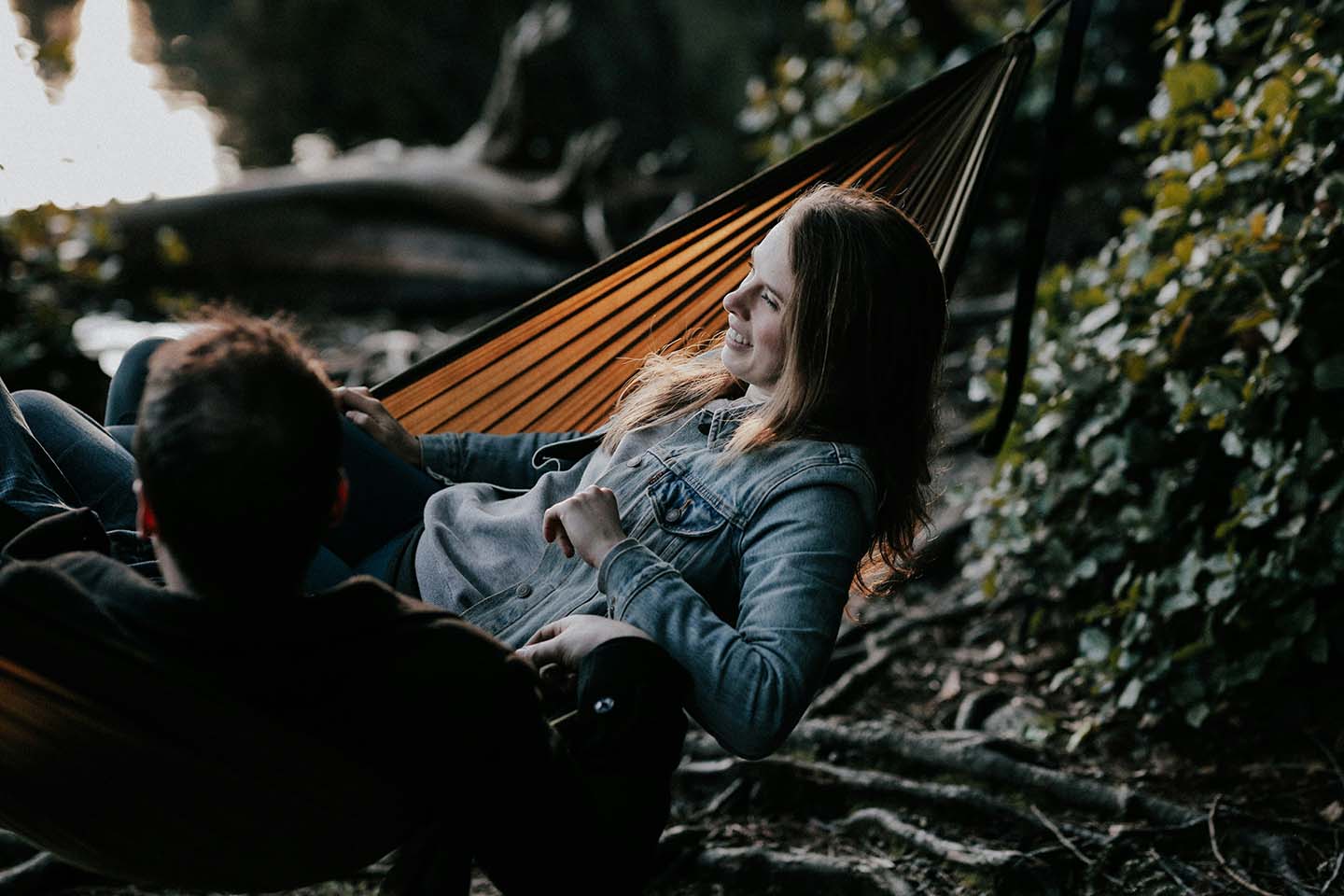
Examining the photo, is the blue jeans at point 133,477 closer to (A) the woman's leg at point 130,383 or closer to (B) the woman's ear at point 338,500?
(A) the woman's leg at point 130,383

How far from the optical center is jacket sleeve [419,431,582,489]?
181 centimetres

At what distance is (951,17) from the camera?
433 cm

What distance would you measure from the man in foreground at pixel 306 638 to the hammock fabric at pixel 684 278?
2.67 feet

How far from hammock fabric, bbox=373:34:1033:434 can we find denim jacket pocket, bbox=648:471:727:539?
50 cm

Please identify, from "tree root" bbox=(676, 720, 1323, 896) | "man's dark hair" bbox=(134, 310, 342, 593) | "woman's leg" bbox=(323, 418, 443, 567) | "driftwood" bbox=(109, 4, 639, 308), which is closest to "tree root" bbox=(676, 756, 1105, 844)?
"tree root" bbox=(676, 720, 1323, 896)

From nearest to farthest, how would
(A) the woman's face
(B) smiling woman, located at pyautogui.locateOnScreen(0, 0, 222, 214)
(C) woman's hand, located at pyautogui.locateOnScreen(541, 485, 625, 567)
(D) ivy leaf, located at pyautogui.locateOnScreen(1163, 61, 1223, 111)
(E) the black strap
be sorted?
(C) woman's hand, located at pyautogui.locateOnScreen(541, 485, 625, 567) < (A) the woman's face < (E) the black strap < (D) ivy leaf, located at pyautogui.locateOnScreen(1163, 61, 1223, 111) < (B) smiling woman, located at pyautogui.locateOnScreen(0, 0, 222, 214)

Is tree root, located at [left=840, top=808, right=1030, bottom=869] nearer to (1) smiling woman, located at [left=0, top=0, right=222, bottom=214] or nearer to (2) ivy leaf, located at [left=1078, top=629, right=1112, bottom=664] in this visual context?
(2) ivy leaf, located at [left=1078, top=629, right=1112, bottom=664]

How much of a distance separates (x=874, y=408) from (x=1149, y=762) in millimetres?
1193

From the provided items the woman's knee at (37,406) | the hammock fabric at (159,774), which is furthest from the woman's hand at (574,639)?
the woman's knee at (37,406)

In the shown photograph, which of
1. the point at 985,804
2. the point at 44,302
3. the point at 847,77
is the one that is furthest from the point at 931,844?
the point at 847,77

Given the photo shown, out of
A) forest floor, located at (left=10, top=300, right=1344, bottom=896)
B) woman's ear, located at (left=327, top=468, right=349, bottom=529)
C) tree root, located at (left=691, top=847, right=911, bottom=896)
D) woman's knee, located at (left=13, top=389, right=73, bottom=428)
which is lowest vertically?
forest floor, located at (left=10, top=300, right=1344, bottom=896)

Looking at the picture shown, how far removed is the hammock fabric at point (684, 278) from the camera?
1832 millimetres

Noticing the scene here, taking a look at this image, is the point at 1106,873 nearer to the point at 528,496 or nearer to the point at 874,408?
the point at 874,408

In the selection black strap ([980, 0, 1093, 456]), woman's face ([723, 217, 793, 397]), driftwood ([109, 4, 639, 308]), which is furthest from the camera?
driftwood ([109, 4, 639, 308])
